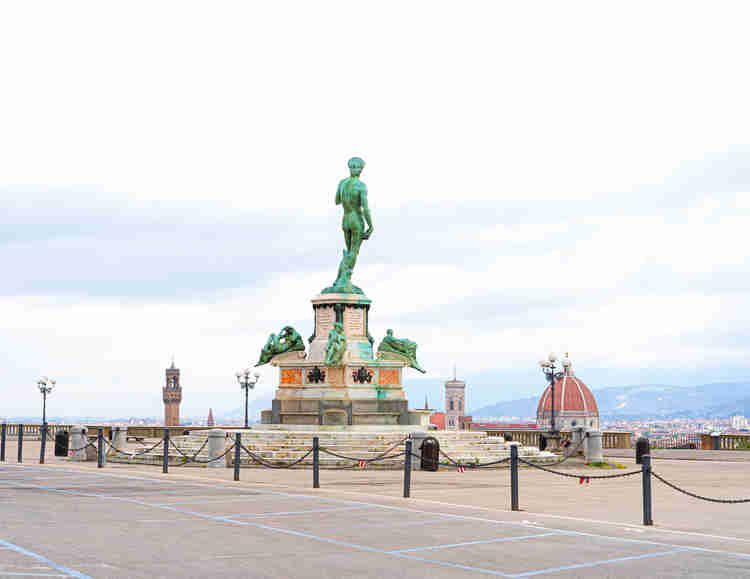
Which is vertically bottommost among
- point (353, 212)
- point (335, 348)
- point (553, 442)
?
point (553, 442)

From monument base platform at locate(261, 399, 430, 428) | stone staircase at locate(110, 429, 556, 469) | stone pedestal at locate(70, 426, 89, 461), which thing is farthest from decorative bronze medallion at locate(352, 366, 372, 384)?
stone pedestal at locate(70, 426, 89, 461)

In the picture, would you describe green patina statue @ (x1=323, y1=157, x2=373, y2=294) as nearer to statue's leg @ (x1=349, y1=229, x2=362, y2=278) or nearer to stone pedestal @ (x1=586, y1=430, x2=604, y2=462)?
statue's leg @ (x1=349, y1=229, x2=362, y2=278)

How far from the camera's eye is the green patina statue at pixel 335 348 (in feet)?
117

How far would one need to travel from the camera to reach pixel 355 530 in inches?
561

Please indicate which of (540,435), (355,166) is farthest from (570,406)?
(355,166)

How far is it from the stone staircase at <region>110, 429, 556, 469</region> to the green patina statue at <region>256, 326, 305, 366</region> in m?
4.24

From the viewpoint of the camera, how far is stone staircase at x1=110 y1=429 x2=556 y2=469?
30250 millimetres

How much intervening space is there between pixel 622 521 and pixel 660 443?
42.4 m

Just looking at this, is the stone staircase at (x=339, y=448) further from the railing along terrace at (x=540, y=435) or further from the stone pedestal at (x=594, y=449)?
the railing along terrace at (x=540, y=435)

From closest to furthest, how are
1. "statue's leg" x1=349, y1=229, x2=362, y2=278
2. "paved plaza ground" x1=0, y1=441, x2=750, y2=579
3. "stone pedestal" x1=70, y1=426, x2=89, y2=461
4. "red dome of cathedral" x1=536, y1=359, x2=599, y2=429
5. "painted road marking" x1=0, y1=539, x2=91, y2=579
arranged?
"painted road marking" x1=0, y1=539, x2=91, y2=579 < "paved plaza ground" x1=0, y1=441, x2=750, y2=579 < "stone pedestal" x1=70, y1=426, x2=89, y2=461 < "statue's leg" x1=349, y1=229, x2=362, y2=278 < "red dome of cathedral" x1=536, y1=359, x2=599, y2=429

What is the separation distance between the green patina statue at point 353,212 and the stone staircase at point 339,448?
8204mm

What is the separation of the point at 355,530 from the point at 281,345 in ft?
77.7

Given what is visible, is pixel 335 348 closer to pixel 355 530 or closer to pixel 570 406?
pixel 355 530

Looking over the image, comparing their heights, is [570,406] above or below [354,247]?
below
